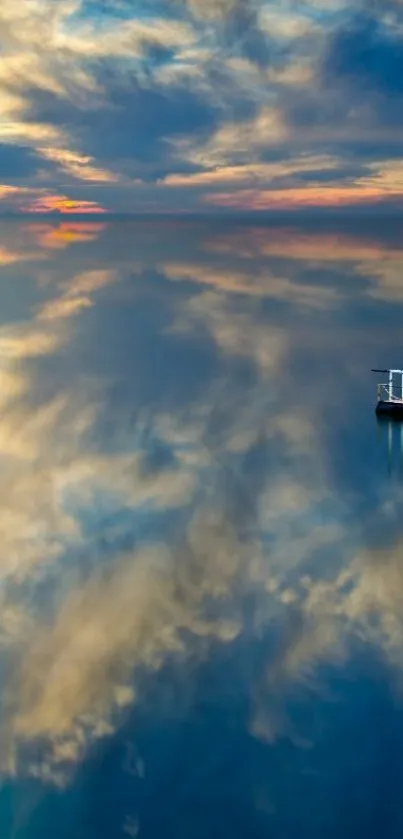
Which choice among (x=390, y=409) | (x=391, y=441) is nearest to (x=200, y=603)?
(x=391, y=441)

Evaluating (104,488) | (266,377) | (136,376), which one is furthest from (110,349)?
(104,488)

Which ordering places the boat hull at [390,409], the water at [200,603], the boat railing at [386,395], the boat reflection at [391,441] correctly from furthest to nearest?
the boat railing at [386,395] → the boat hull at [390,409] → the boat reflection at [391,441] → the water at [200,603]

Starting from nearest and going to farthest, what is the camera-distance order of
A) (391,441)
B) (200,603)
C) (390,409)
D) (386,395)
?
(200,603)
(391,441)
(390,409)
(386,395)

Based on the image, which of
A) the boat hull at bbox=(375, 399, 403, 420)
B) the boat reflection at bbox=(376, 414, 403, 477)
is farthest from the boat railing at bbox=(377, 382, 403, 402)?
the boat reflection at bbox=(376, 414, 403, 477)

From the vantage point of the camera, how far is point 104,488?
45781 millimetres

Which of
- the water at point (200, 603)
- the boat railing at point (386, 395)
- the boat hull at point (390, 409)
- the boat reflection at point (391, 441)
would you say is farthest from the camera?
the boat railing at point (386, 395)

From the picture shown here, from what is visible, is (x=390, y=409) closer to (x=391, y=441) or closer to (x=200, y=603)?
(x=391, y=441)

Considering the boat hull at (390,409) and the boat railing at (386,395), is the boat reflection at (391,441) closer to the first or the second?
the boat hull at (390,409)

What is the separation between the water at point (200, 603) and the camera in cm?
2619

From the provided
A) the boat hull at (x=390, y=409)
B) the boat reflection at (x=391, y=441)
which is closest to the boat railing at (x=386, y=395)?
the boat hull at (x=390, y=409)

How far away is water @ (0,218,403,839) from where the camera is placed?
26188mm

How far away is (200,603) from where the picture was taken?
35.5m

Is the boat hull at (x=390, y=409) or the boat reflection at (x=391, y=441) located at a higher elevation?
the boat hull at (x=390, y=409)

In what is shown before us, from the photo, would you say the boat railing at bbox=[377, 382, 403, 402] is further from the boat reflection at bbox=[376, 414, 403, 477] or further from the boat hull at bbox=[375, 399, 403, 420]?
the boat reflection at bbox=[376, 414, 403, 477]
